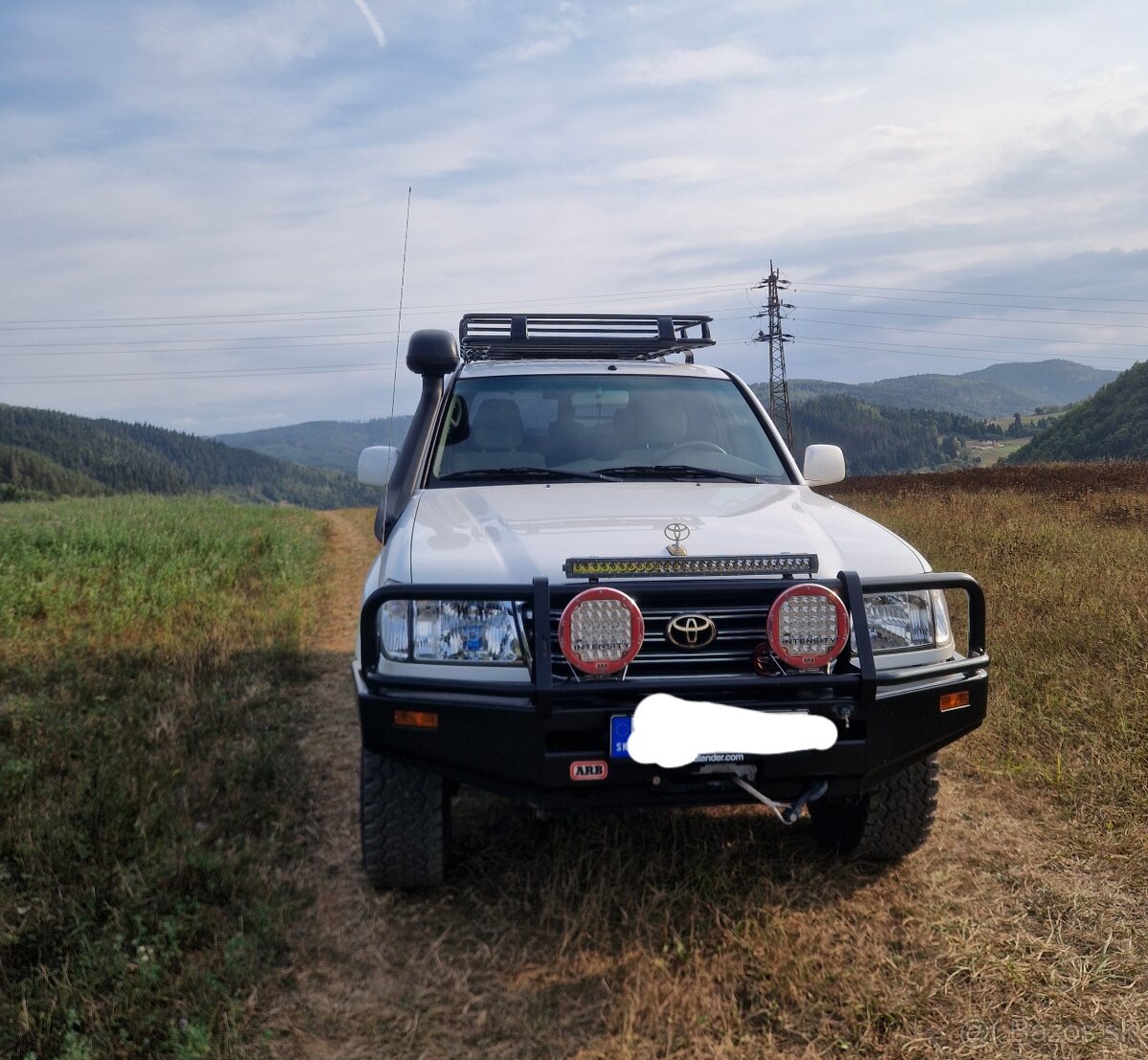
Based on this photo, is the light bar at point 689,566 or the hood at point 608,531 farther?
the hood at point 608,531

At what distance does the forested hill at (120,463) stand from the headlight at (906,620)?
3314cm

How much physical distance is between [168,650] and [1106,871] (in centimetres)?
526

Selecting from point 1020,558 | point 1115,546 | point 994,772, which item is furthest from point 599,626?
point 1115,546

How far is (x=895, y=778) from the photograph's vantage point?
3045mm

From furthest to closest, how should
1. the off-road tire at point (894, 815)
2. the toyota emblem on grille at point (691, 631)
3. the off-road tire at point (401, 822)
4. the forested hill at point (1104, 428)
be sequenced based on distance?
the forested hill at point (1104, 428) → the off-road tire at point (894, 815) → the off-road tire at point (401, 822) → the toyota emblem on grille at point (691, 631)

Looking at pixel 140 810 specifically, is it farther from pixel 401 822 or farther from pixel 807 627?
pixel 807 627

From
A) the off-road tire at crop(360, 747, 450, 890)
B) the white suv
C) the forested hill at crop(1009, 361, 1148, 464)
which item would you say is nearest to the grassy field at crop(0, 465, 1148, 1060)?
the off-road tire at crop(360, 747, 450, 890)

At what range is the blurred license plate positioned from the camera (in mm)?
2398

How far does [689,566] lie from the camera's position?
2531mm

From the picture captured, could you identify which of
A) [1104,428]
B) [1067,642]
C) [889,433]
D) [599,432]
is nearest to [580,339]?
[599,432]

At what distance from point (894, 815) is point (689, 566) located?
4.19 feet

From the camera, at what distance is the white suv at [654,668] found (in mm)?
2408

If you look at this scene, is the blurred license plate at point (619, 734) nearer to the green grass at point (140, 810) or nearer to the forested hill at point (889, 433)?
the green grass at point (140, 810)

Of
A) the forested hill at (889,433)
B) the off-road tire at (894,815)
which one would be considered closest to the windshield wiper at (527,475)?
the off-road tire at (894,815)
